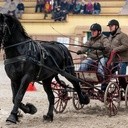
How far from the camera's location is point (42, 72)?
872 centimetres

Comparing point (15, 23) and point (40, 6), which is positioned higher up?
point (15, 23)

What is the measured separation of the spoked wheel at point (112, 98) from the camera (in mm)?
9451

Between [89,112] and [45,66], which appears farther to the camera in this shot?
[89,112]

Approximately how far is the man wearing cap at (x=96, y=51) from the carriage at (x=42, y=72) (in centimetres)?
18

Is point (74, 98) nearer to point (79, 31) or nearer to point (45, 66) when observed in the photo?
point (45, 66)

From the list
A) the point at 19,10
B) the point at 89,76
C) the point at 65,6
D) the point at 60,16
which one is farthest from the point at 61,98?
the point at 19,10

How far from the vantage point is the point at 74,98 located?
10.3 metres

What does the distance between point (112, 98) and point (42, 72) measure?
5.40ft

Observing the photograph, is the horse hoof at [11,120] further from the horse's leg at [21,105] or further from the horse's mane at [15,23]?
the horse's mane at [15,23]

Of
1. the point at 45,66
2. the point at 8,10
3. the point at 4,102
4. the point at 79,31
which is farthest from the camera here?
the point at 8,10

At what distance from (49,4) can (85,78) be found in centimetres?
1869

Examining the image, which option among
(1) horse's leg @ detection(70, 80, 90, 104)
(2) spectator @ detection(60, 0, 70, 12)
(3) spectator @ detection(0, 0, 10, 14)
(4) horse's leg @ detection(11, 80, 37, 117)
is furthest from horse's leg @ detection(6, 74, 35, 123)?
(3) spectator @ detection(0, 0, 10, 14)

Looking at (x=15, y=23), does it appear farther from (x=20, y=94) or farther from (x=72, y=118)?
(x=72, y=118)

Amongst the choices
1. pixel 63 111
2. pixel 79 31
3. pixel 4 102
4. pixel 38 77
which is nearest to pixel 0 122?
pixel 38 77
